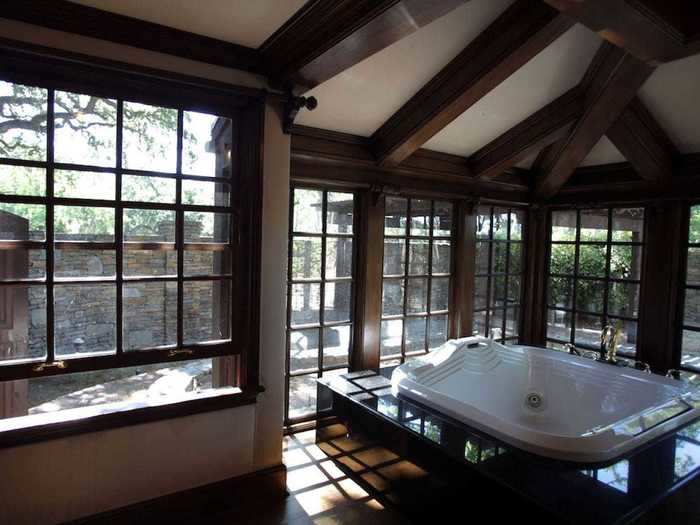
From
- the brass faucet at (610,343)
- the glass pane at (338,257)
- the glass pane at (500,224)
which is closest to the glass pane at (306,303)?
the glass pane at (338,257)

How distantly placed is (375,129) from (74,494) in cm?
246

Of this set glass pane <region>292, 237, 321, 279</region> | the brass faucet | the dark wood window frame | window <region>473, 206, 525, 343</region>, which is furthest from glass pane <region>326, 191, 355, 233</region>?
the brass faucet

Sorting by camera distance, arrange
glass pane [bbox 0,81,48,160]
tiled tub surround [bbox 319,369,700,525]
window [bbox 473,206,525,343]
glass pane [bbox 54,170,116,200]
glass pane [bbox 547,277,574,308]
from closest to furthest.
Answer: tiled tub surround [bbox 319,369,700,525], glass pane [bbox 0,81,48,160], glass pane [bbox 54,170,116,200], window [bbox 473,206,525,343], glass pane [bbox 547,277,574,308]

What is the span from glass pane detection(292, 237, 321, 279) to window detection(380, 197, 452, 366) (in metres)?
0.55

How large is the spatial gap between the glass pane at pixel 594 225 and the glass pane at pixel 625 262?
15 cm

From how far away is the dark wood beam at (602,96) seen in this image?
2303 millimetres

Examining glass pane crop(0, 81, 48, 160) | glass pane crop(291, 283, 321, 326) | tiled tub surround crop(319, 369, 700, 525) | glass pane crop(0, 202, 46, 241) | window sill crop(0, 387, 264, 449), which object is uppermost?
glass pane crop(0, 81, 48, 160)

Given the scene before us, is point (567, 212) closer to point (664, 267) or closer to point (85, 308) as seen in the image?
point (664, 267)

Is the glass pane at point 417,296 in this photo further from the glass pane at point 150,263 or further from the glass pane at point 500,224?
the glass pane at point 150,263

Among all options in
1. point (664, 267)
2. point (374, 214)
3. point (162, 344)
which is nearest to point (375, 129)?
point (374, 214)

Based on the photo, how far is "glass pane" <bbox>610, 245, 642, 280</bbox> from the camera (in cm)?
345

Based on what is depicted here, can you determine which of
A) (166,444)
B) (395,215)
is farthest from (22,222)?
(395,215)

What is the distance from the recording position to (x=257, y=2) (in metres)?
1.66

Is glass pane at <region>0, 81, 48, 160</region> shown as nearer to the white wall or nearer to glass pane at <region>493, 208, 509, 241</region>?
the white wall
